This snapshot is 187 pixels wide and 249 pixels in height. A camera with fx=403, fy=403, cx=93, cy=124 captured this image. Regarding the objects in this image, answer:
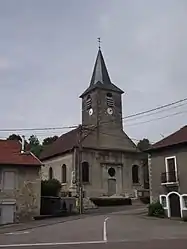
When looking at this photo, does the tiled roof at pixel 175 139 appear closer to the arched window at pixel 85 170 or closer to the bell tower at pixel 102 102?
the arched window at pixel 85 170

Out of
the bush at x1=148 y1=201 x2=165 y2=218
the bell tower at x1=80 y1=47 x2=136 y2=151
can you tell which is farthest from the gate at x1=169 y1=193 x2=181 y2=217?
the bell tower at x1=80 y1=47 x2=136 y2=151

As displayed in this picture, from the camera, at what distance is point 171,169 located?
31.4m

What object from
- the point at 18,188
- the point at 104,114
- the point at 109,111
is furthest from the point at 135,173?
the point at 18,188

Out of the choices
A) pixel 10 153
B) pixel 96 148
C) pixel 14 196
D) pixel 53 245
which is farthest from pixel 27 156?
pixel 53 245

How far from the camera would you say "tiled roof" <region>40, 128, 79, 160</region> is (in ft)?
160

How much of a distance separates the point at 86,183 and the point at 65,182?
3161 mm

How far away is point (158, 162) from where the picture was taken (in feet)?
107

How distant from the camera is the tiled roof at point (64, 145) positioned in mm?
48662

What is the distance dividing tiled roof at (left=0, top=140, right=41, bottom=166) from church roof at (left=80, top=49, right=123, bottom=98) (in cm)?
1867

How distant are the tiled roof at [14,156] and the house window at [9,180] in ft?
3.03

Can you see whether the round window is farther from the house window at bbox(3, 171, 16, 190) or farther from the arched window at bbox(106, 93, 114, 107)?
the house window at bbox(3, 171, 16, 190)

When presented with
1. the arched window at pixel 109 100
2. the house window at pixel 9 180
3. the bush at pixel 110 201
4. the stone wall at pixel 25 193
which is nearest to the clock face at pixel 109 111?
the arched window at pixel 109 100

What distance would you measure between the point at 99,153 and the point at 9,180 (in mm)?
17883

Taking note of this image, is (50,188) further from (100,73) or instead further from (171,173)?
(100,73)
